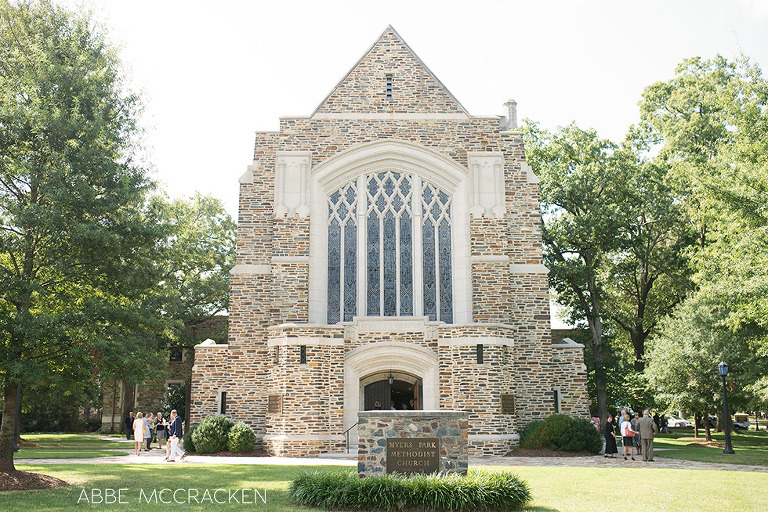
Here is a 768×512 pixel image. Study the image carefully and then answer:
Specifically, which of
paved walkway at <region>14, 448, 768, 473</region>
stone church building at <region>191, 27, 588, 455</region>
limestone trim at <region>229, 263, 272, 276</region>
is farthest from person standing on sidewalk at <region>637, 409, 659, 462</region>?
limestone trim at <region>229, 263, 272, 276</region>

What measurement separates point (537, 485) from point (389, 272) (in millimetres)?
10362

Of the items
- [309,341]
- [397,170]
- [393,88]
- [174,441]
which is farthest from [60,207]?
[393,88]

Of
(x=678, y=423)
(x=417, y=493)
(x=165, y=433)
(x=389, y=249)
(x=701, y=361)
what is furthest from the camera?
(x=678, y=423)

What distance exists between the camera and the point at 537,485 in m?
12.3

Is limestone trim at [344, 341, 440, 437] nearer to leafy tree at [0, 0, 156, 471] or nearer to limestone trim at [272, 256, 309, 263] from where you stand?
limestone trim at [272, 256, 309, 263]

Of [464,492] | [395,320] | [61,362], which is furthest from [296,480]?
[395,320]

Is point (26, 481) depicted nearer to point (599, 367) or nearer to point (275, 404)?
point (275, 404)

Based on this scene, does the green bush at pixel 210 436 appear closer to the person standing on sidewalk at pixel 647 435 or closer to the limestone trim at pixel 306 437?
the limestone trim at pixel 306 437

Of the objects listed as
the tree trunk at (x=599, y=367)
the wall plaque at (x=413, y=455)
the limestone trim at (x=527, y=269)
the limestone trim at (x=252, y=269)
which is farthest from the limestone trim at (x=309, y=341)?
the tree trunk at (x=599, y=367)

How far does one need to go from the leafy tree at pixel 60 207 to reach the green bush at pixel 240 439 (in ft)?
18.6

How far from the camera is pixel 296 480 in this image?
1076cm

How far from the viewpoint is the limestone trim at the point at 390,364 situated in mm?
19766

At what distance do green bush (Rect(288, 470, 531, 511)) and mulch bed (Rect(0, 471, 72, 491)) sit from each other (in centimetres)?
517

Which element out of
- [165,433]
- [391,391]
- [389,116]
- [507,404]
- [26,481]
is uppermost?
[389,116]
